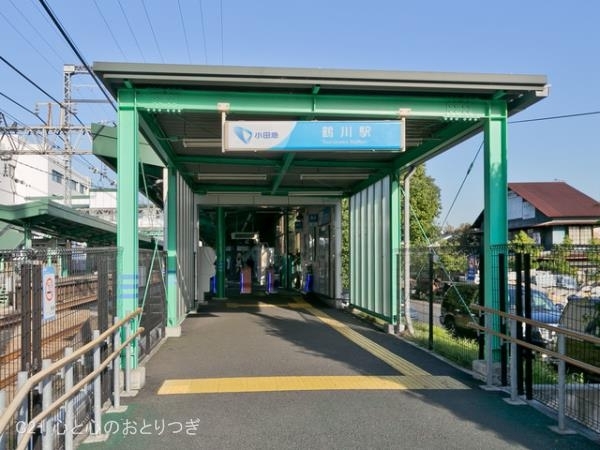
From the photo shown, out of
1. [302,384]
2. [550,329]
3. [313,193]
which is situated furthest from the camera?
[313,193]

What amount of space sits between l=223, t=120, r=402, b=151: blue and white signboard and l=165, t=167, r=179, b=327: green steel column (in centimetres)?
480

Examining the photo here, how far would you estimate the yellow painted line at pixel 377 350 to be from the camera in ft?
27.6

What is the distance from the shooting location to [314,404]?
6535 mm

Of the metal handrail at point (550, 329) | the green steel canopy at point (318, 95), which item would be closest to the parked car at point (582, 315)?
the metal handrail at point (550, 329)

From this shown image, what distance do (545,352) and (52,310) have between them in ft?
15.0

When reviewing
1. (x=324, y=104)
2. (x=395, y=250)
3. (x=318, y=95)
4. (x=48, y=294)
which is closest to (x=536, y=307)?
(x=324, y=104)

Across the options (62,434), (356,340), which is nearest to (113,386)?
(62,434)

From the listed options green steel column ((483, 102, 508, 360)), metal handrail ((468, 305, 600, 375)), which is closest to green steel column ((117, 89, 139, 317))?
metal handrail ((468, 305, 600, 375))

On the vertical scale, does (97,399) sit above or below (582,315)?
below

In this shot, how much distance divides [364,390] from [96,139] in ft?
24.3

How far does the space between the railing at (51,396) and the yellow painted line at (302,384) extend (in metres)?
0.75

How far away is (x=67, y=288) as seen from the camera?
528 centimetres

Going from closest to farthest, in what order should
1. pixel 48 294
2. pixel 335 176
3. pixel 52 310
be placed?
pixel 48 294 < pixel 52 310 < pixel 335 176

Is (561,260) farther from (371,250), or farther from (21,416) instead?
(371,250)
